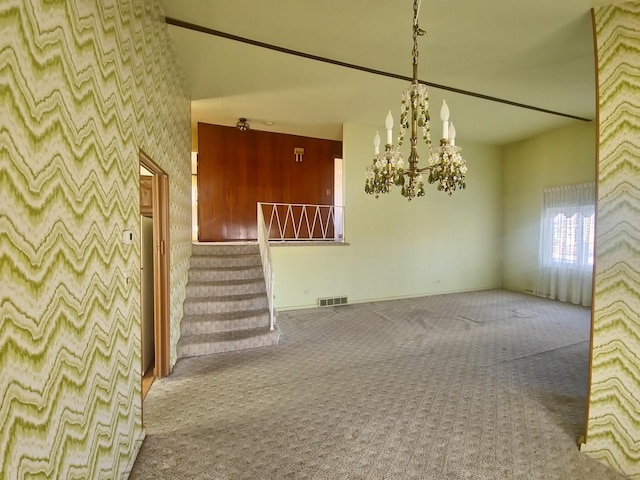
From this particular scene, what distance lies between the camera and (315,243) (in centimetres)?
563

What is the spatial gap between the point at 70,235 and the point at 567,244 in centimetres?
738

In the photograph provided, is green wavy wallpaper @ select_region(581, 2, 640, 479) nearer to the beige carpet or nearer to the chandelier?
the beige carpet

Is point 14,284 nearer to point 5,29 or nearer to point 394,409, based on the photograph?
point 5,29

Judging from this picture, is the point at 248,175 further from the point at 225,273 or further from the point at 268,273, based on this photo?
the point at 268,273

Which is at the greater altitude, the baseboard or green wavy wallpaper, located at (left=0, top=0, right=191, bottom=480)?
green wavy wallpaper, located at (left=0, top=0, right=191, bottom=480)

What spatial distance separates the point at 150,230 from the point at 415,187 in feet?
9.37

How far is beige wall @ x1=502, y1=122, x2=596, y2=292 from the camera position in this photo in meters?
5.65

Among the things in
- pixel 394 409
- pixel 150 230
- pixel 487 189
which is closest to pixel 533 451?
pixel 394 409

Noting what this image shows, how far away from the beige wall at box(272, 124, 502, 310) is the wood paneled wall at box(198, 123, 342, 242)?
1229 mm

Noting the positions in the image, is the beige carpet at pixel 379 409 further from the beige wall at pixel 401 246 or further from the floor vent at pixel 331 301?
the beige wall at pixel 401 246

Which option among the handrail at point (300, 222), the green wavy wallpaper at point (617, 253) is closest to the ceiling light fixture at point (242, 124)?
the handrail at point (300, 222)

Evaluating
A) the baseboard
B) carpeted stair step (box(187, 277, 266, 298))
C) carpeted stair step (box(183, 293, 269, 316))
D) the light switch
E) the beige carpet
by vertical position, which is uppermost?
the light switch

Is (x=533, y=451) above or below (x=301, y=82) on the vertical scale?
below

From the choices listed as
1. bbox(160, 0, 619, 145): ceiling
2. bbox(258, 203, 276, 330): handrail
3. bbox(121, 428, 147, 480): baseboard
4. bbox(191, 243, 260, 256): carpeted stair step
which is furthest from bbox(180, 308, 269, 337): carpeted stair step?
bbox(160, 0, 619, 145): ceiling
